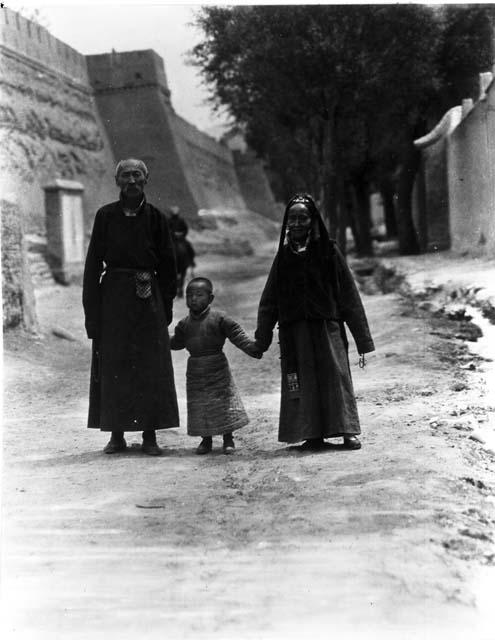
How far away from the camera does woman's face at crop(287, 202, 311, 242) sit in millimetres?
4844

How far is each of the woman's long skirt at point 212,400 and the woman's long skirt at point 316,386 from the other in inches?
12.2

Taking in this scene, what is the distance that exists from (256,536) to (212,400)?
5.42 feet

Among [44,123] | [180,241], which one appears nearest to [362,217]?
[44,123]

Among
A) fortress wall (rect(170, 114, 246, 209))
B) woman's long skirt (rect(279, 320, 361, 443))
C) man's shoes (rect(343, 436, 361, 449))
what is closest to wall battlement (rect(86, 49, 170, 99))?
fortress wall (rect(170, 114, 246, 209))

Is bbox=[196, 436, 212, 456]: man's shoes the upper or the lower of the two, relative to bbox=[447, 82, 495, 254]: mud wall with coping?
lower

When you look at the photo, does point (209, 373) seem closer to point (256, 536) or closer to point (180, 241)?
point (256, 536)

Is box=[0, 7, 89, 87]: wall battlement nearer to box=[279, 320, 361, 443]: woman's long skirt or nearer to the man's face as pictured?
Answer: the man's face

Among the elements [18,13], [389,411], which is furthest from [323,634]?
[18,13]

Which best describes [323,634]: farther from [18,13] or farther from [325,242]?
[18,13]

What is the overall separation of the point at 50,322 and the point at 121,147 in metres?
12.2

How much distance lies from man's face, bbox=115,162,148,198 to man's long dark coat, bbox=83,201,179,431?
0.41 ft

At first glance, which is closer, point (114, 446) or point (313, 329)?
point (313, 329)

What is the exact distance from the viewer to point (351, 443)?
16.0 feet

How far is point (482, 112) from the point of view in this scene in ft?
37.2
